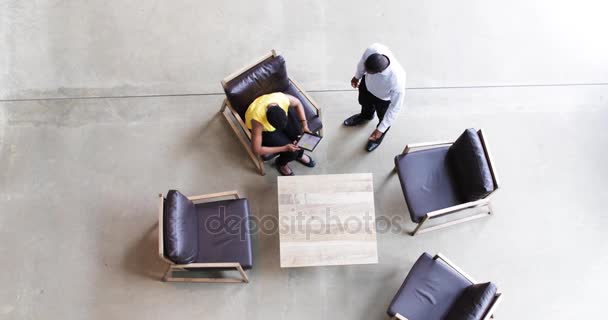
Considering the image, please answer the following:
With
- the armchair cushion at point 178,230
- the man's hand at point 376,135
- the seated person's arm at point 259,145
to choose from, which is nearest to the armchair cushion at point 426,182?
the man's hand at point 376,135

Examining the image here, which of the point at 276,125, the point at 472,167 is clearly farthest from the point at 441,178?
the point at 276,125

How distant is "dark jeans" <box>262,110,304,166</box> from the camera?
339 centimetres

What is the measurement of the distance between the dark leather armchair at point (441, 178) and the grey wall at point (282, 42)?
3.35ft

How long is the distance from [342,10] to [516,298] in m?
3.31

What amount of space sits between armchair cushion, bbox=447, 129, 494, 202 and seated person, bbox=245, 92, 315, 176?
1292 millimetres

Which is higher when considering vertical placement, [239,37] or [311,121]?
[239,37]

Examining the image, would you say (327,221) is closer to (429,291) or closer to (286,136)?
(286,136)

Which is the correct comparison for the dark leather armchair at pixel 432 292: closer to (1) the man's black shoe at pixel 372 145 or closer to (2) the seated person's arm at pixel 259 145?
(1) the man's black shoe at pixel 372 145

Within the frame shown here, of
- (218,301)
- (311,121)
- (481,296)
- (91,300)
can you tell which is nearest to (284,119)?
(311,121)

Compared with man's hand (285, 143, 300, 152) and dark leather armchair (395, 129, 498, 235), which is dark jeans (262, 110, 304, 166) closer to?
man's hand (285, 143, 300, 152)

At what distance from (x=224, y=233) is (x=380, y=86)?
1.76 metres

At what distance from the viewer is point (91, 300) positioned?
11.2 feet

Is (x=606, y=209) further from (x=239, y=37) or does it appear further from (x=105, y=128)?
(x=105, y=128)

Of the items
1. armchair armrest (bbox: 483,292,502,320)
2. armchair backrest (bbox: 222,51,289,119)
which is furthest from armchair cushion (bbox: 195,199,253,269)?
armchair armrest (bbox: 483,292,502,320)
